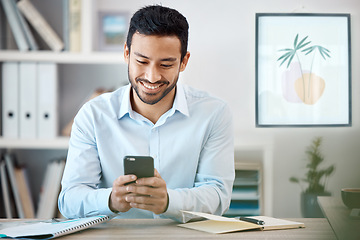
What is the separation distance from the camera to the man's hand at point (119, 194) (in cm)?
101

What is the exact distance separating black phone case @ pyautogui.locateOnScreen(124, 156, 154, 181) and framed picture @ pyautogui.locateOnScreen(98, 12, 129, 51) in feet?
3.94

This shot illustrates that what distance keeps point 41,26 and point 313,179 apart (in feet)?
4.94

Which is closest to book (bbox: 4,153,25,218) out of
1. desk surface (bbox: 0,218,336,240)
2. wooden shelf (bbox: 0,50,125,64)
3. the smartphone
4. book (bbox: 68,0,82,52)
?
wooden shelf (bbox: 0,50,125,64)

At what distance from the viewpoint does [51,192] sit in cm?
212

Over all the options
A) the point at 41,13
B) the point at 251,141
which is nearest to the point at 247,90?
the point at 251,141

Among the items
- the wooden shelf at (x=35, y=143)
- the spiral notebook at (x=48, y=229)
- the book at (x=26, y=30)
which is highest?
the book at (x=26, y=30)

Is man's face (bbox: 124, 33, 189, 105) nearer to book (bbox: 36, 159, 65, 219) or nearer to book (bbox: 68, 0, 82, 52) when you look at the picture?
book (bbox: 68, 0, 82, 52)

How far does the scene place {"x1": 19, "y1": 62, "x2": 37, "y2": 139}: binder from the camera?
2064 mm

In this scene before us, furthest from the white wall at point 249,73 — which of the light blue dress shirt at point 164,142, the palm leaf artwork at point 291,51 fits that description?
the light blue dress shirt at point 164,142

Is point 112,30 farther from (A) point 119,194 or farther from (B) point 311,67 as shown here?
(A) point 119,194

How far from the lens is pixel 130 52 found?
51.6 inches

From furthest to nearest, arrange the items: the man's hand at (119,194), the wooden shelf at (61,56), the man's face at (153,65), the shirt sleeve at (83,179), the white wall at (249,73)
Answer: the white wall at (249,73)
the wooden shelf at (61,56)
the man's face at (153,65)
the shirt sleeve at (83,179)
the man's hand at (119,194)

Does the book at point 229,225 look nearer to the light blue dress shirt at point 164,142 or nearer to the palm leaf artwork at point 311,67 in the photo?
the light blue dress shirt at point 164,142

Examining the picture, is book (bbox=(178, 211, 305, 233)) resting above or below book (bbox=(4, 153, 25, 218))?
above
